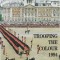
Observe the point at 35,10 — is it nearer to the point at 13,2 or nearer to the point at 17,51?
the point at 13,2

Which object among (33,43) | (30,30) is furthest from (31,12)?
(33,43)

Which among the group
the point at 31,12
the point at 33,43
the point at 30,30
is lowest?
the point at 33,43

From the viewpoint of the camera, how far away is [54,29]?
4.21ft

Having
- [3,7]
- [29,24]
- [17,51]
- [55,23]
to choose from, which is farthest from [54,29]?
[3,7]

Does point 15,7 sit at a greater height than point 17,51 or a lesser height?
greater

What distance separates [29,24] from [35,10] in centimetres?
13

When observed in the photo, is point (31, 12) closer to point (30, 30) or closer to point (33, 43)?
point (30, 30)

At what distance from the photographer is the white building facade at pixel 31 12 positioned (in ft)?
4.25

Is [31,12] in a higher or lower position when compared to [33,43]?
higher

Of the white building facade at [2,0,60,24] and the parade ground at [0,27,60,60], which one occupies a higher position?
the white building facade at [2,0,60,24]

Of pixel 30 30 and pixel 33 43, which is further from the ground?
pixel 30 30

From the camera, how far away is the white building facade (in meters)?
1.29

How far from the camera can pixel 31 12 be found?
1298 millimetres

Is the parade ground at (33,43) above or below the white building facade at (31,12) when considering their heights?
below
